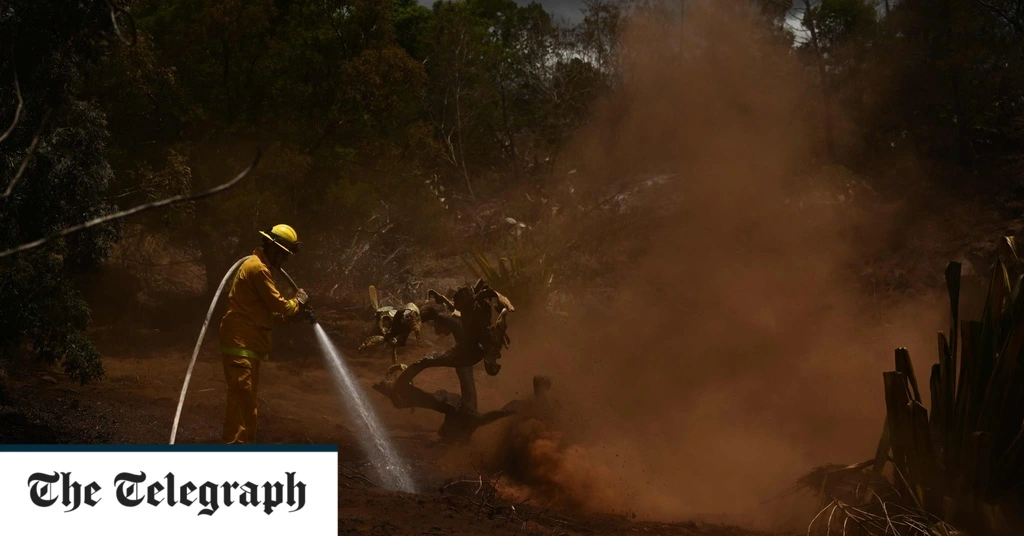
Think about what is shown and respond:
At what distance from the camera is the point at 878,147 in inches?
904

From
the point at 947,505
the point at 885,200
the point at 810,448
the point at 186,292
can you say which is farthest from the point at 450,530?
the point at 885,200

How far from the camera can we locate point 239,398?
7254 millimetres

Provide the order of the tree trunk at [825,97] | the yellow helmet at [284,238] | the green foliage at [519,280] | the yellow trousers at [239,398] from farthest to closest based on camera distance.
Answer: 1. the tree trunk at [825,97]
2. the green foliage at [519,280]
3. the yellow helmet at [284,238]
4. the yellow trousers at [239,398]

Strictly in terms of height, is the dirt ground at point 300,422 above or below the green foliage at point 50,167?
below

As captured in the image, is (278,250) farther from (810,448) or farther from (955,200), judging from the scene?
(955,200)

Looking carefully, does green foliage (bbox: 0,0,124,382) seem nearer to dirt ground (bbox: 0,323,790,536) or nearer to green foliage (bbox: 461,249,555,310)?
dirt ground (bbox: 0,323,790,536)

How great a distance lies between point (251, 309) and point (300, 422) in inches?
157

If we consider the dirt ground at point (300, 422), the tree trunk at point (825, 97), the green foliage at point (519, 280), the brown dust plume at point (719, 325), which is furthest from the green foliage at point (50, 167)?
the tree trunk at point (825, 97)

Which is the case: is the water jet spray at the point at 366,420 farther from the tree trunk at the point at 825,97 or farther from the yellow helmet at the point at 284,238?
the tree trunk at the point at 825,97

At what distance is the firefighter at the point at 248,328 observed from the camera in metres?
A: 7.26

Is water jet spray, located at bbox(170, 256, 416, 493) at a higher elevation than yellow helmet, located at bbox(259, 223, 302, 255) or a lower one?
lower

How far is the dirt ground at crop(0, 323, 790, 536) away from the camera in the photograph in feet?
22.0

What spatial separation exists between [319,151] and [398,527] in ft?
37.9

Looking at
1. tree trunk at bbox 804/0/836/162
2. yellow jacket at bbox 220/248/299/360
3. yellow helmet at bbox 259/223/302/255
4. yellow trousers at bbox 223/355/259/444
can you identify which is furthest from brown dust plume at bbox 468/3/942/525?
yellow helmet at bbox 259/223/302/255
